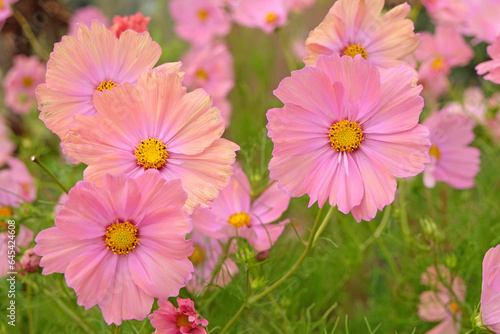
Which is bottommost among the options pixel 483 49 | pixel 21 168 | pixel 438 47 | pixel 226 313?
pixel 226 313

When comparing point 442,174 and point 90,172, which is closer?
point 90,172

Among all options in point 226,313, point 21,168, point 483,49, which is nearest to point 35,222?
point 21,168

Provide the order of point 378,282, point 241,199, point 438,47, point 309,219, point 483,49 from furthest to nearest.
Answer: point 483,49
point 309,219
point 378,282
point 438,47
point 241,199

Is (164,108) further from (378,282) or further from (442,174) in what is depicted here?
(378,282)

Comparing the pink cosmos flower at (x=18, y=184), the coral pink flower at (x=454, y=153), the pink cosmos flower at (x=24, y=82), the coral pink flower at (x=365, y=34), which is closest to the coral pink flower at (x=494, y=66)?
the coral pink flower at (x=365, y=34)

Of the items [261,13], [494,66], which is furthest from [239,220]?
[261,13]

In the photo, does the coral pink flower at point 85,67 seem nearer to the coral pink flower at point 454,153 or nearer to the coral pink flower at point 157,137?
the coral pink flower at point 157,137

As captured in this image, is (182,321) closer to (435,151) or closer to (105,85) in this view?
(105,85)
